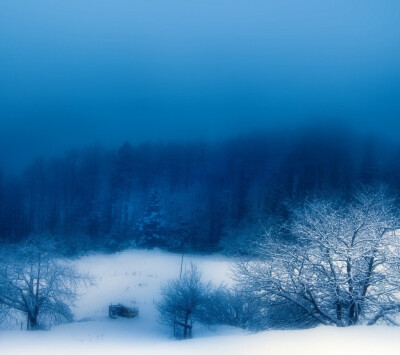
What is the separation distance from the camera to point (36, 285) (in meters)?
14.5

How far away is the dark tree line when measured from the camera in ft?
79.2

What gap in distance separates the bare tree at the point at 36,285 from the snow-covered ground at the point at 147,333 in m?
1.41

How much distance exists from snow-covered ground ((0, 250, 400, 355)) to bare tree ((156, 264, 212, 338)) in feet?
2.22

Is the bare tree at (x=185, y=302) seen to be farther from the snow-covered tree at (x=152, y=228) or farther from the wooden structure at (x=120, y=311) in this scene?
the snow-covered tree at (x=152, y=228)

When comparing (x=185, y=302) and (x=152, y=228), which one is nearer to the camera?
(x=185, y=302)

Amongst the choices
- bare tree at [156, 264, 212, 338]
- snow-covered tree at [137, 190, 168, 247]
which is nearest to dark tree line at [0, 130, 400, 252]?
snow-covered tree at [137, 190, 168, 247]

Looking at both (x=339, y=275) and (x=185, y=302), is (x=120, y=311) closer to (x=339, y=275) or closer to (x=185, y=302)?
(x=185, y=302)

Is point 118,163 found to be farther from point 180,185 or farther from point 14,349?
point 14,349

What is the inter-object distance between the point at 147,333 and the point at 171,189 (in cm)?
1567

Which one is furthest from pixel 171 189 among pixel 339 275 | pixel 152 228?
pixel 339 275

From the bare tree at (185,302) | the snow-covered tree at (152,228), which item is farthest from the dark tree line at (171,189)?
the bare tree at (185,302)

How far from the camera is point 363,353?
482cm

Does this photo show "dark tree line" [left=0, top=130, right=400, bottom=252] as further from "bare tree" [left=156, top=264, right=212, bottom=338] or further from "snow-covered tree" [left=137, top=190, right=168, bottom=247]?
"bare tree" [left=156, top=264, right=212, bottom=338]

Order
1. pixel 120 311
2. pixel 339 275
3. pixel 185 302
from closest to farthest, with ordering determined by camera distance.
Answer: pixel 339 275 → pixel 185 302 → pixel 120 311
